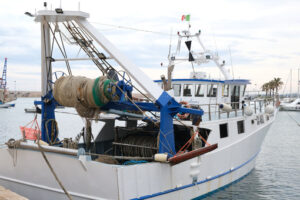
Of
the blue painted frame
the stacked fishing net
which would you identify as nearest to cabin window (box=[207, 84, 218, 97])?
the stacked fishing net

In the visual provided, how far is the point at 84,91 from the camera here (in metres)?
8.23

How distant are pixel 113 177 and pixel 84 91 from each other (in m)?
2.48

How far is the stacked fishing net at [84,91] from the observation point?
26.8 feet

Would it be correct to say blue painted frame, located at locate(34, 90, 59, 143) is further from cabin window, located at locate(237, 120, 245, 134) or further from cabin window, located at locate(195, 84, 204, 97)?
cabin window, located at locate(237, 120, 245, 134)

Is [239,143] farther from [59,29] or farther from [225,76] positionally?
[59,29]

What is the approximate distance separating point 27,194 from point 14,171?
871 millimetres

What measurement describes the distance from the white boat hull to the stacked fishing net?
155 centimetres

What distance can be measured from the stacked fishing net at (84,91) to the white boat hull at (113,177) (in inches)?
61.1

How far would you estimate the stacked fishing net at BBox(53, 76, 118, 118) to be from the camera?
8172mm

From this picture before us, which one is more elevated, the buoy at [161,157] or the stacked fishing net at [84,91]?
the stacked fishing net at [84,91]

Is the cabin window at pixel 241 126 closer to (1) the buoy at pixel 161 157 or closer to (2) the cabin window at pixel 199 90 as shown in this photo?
(2) the cabin window at pixel 199 90

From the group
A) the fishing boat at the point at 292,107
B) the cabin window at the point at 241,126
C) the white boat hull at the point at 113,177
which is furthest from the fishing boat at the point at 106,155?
the fishing boat at the point at 292,107

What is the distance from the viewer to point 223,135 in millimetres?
11500

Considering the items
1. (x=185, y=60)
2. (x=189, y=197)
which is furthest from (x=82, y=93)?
(x=185, y=60)
